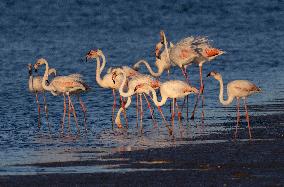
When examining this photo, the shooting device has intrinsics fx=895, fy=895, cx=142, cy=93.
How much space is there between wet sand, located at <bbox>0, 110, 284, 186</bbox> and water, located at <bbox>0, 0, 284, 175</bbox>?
1.49 feet

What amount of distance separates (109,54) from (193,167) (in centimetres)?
1610

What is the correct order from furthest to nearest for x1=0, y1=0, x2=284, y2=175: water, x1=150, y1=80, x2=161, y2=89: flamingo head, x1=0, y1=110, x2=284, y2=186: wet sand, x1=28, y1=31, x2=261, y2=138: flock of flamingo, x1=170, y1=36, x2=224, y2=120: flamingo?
1. x1=170, y1=36, x2=224, y2=120: flamingo
2. x1=150, y1=80, x2=161, y2=89: flamingo head
3. x1=28, y1=31, x2=261, y2=138: flock of flamingo
4. x1=0, y1=0, x2=284, y2=175: water
5. x1=0, y1=110, x2=284, y2=186: wet sand

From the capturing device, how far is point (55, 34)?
3369cm

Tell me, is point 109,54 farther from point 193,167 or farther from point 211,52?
point 193,167

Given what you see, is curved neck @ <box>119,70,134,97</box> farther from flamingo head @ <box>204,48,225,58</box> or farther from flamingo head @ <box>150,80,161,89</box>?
flamingo head @ <box>204,48,225,58</box>

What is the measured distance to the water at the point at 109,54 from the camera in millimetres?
13484

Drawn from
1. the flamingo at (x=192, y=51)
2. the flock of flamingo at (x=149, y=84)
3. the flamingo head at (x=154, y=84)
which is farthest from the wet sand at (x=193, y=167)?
the flamingo at (x=192, y=51)

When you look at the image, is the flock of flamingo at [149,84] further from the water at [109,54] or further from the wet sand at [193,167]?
the wet sand at [193,167]

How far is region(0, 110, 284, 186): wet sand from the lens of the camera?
10.2 m

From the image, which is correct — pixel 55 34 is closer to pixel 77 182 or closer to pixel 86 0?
pixel 86 0

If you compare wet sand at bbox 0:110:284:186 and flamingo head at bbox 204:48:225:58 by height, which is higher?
flamingo head at bbox 204:48:225:58

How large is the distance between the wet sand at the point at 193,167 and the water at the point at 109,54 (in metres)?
0.46

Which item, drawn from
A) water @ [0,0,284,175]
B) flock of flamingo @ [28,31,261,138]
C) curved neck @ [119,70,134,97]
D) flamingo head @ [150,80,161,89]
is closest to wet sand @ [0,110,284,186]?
water @ [0,0,284,175]

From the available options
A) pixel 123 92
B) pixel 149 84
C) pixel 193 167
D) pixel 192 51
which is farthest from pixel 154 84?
pixel 193 167
